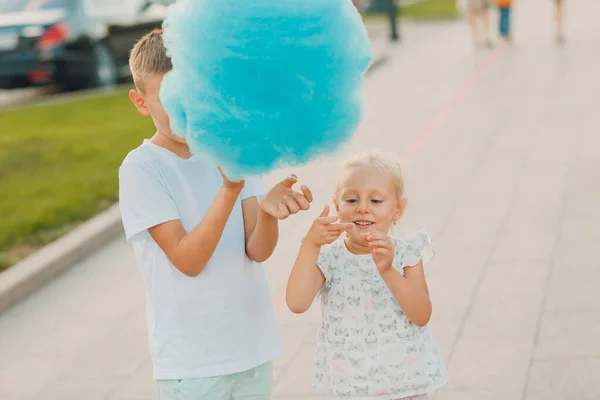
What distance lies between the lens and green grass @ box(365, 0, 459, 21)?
24.1 metres

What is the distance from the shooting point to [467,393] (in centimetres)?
485

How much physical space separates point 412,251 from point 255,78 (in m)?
0.96

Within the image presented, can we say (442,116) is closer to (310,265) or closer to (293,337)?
(293,337)

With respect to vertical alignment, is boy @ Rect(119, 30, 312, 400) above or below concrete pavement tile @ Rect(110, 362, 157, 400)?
above

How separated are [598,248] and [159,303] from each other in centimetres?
425

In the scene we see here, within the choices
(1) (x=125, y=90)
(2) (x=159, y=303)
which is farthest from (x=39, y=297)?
(1) (x=125, y=90)

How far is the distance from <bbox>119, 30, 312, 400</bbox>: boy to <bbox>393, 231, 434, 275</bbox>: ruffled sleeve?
1.42 feet

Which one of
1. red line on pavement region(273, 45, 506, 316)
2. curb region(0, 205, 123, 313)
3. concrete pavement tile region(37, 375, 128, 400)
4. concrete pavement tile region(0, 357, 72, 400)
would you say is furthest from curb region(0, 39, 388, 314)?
red line on pavement region(273, 45, 506, 316)

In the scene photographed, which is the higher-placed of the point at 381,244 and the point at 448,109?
the point at 381,244

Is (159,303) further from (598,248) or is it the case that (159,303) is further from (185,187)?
(598,248)

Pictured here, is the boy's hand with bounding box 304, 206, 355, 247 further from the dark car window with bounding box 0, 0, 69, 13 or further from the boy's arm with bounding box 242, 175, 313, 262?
the dark car window with bounding box 0, 0, 69, 13

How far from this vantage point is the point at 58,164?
10.6 metres

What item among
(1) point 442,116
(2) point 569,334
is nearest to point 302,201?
(2) point 569,334

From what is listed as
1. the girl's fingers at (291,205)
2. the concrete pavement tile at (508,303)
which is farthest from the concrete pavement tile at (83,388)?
the girl's fingers at (291,205)
